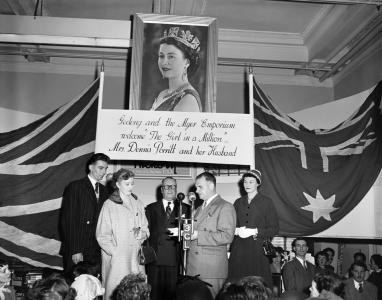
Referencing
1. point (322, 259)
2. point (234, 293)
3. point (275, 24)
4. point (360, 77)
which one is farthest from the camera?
point (360, 77)

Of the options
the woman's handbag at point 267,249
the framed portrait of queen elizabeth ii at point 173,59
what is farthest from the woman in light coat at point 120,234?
the framed portrait of queen elizabeth ii at point 173,59

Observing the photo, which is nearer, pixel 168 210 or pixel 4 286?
pixel 4 286

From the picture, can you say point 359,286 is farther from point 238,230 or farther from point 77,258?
point 77,258

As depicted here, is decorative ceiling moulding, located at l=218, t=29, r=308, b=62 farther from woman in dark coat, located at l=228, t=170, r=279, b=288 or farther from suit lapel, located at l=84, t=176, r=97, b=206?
suit lapel, located at l=84, t=176, r=97, b=206

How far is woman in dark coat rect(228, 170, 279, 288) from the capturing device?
4.98 m

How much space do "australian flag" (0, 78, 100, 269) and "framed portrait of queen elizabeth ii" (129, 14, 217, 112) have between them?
0.77 meters

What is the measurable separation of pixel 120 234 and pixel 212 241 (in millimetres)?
911

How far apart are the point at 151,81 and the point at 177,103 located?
485 millimetres

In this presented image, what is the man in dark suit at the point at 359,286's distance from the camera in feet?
20.5

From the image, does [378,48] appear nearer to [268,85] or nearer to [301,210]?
[268,85]

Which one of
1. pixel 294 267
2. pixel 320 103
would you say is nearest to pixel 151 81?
pixel 294 267

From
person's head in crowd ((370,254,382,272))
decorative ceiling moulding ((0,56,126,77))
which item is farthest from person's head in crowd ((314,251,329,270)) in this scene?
decorative ceiling moulding ((0,56,126,77))

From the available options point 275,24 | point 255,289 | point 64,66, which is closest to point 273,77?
point 275,24

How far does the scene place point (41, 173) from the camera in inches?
251
